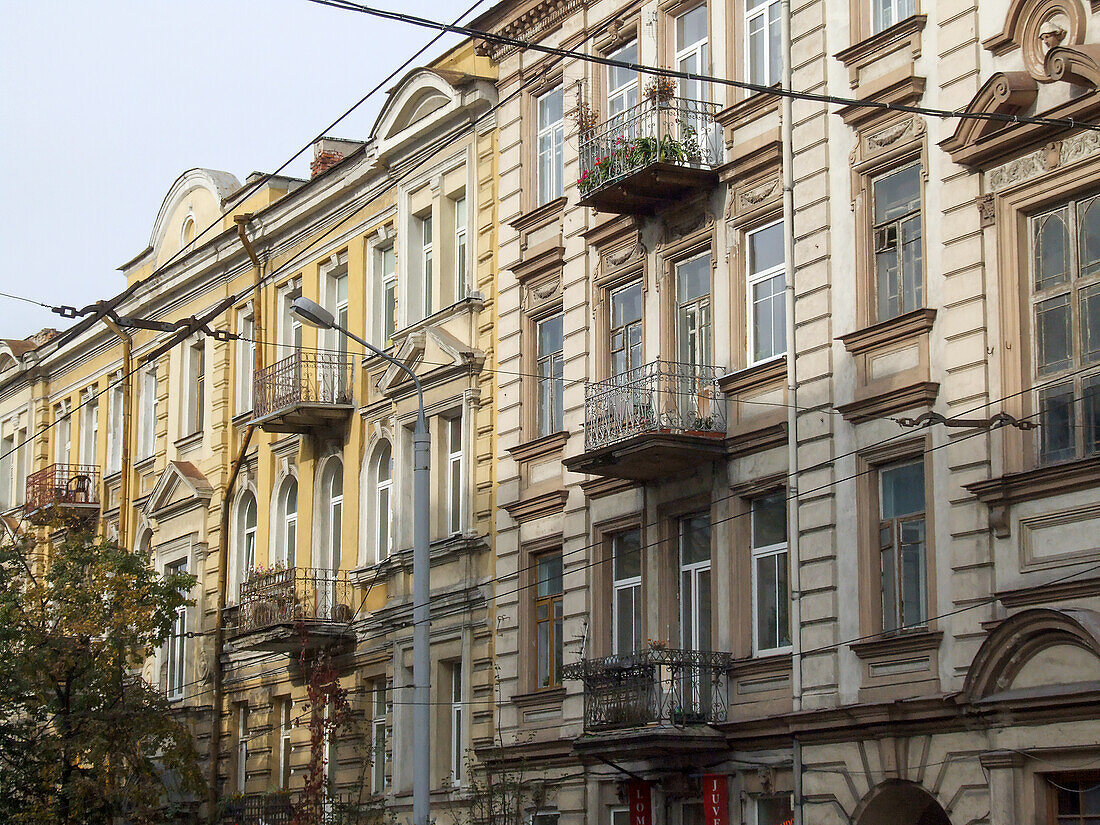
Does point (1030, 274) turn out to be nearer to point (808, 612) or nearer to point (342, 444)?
point (808, 612)

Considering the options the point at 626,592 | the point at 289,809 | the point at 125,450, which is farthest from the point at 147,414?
the point at 626,592

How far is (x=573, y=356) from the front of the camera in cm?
2758

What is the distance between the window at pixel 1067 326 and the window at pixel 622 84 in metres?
8.80

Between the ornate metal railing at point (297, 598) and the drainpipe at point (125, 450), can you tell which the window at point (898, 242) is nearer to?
the ornate metal railing at point (297, 598)

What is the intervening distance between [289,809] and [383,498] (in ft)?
18.1

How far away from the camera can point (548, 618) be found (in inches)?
1096

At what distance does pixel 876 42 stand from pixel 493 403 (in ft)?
32.9

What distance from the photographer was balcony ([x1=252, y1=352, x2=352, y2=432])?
110 feet

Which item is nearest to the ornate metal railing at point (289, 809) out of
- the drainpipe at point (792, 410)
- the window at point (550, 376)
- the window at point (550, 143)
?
A: the window at point (550, 376)

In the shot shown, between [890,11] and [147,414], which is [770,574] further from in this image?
[147,414]

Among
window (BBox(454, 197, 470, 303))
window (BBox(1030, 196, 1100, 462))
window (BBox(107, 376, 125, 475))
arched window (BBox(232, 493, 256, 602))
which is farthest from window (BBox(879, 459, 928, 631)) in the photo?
window (BBox(107, 376, 125, 475))

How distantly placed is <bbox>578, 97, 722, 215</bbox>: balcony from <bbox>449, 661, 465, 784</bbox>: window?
8.56m

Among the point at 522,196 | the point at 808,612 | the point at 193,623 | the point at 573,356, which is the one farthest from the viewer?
the point at 193,623

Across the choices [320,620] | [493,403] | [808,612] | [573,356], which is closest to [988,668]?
[808,612]
